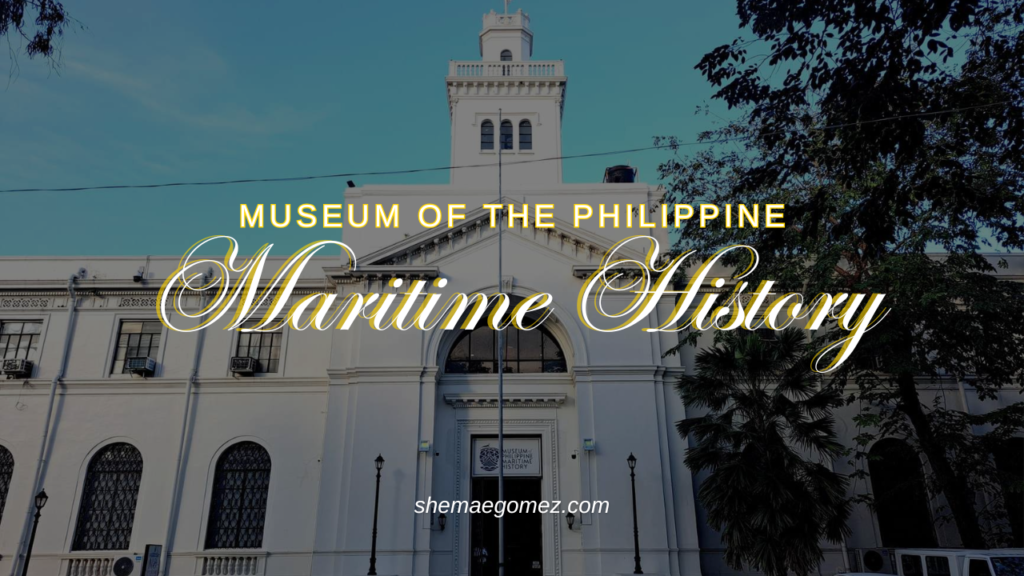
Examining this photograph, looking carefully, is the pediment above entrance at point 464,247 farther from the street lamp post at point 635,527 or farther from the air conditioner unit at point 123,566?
the air conditioner unit at point 123,566

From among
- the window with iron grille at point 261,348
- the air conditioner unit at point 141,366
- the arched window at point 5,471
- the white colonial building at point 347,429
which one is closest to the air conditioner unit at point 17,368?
the white colonial building at point 347,429

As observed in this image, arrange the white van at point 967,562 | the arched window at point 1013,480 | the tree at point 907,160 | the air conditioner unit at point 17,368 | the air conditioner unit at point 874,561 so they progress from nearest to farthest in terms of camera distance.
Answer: the tree at point 907,160 < the white van at point 967,562 < the arched window at point 1013,480 < the air conditioner unit at point 874,561 < the air conditioner unit at point 17,368

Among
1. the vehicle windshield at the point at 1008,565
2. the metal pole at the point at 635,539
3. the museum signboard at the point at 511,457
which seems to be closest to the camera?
the vehicle windshield at the point at 1008,565

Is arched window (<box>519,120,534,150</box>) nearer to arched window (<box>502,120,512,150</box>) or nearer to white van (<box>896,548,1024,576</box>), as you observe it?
arched window (<box>502,120,512,150</box>)

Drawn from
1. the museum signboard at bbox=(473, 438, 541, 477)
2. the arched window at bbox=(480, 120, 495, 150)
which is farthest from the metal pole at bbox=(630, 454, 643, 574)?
the arched window at bbox=(480, 120, 495, 150)

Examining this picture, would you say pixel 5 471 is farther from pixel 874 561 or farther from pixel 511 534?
pixel 874 561

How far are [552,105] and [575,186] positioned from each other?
22.6 feet

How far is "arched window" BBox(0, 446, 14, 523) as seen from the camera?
2373cm

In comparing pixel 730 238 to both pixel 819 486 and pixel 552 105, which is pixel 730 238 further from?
pixel 552 105

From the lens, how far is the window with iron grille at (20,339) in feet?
84.1

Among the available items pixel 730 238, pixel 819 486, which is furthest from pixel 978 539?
pixel 730 238

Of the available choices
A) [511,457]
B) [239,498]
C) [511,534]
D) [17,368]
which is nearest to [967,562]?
[511,534]

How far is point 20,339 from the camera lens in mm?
25859

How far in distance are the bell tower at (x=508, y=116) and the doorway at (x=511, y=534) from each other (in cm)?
1290
